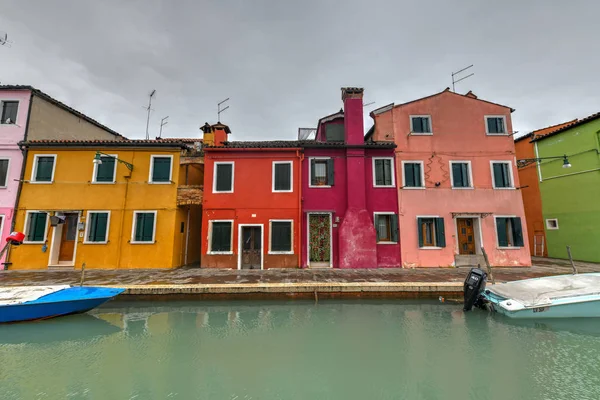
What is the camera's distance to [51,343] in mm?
6594

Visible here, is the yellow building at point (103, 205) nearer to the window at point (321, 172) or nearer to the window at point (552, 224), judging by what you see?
the window at point (321, 172)

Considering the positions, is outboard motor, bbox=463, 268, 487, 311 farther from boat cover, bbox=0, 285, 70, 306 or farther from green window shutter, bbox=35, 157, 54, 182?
green window shutter, bbox=35, 157, 54, 182

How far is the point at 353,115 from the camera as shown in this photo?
14398mm

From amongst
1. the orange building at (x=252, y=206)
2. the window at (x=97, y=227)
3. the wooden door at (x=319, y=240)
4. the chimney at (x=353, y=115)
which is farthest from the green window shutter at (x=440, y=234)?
the window at (x=97, y=227)

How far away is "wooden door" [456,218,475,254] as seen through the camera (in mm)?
14070

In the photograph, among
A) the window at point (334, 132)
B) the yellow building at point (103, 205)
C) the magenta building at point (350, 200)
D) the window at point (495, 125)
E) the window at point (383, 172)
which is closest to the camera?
the yellow building at point (103, 205)

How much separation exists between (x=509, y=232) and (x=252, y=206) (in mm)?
13519

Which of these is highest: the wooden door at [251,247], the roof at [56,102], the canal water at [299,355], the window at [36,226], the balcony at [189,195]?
the roof at [56,102]

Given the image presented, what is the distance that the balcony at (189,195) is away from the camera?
1386cm

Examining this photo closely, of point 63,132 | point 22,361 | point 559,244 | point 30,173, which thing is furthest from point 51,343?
point 559,244

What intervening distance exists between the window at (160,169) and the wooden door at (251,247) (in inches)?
195

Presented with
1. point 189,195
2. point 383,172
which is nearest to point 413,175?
point 383,172

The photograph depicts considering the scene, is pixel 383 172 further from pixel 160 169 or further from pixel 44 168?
pixel 44 168

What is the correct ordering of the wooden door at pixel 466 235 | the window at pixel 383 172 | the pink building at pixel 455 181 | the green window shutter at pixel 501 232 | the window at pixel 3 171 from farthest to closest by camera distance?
the window at pixel 383 172 → the wooden door at pixel 466 235 → the green window shutter at pixel 501 232 → the pink building at pixel 455 181 → the window at pixel 3 171
